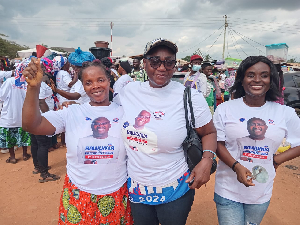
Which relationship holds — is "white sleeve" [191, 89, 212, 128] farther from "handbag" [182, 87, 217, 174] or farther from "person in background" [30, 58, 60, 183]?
"person in background" [30, 58, 60, 183]

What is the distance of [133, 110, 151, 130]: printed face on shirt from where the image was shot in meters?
1.53

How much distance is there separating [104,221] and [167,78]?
119cm

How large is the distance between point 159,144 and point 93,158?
1.67ft

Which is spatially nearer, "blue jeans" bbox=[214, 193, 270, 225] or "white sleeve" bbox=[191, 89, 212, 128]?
"white sleeve" bbox=[191, 89, 212, 128]

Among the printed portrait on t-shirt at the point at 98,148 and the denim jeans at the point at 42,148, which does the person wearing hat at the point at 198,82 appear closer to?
the denim jeans at the point at 42,148

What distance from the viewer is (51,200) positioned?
348 centimetres

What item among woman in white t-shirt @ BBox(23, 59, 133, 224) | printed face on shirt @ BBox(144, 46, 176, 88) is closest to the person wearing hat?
printed face on shirt @ BBox(144, 46, 176, 88)

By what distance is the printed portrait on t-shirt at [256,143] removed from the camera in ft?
5.56

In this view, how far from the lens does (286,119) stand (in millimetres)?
1757

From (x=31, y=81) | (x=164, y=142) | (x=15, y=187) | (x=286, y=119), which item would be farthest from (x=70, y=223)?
(x=15, y=187)

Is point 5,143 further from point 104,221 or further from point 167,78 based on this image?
point 167,78

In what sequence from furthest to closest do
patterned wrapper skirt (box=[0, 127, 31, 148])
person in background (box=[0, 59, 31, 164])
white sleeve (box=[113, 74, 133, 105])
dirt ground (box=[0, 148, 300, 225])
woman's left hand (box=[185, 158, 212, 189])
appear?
Answer: patterned wrapper skirt (box=[0, 127, 31, 148]), person in background (box=[0, 59, 31, 164]), dirt ground (box=[0, 148, 300, 225]), white sleeve (box=[113, 74, 133, 105]), woman's left hand (box=[185, 158, 212, 189])

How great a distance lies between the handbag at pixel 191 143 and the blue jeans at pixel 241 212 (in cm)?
49

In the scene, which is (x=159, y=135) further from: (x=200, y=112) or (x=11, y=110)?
(x=11, y=110)
